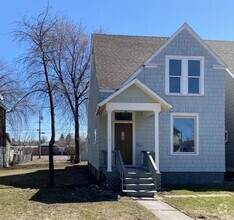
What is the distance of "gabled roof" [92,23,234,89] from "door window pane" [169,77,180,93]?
158 cm

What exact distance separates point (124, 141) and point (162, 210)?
7167 millimetres

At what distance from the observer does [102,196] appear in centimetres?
1325

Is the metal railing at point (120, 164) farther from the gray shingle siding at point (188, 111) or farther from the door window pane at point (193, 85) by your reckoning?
the door window pane at point (193, 85)

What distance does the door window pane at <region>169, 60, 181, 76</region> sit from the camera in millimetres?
17969

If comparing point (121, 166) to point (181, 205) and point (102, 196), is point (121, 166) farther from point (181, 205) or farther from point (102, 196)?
point (181, 205)

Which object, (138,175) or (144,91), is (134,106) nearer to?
(144,91)

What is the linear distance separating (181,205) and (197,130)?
22.5 feet

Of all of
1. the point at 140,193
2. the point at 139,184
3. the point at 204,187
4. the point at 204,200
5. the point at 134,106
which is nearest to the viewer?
the point at 204,200

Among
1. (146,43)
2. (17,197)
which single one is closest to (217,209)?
(17,197)

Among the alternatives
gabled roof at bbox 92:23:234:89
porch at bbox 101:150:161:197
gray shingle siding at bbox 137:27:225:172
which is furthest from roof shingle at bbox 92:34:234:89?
porch at bbox 101:150:161:197

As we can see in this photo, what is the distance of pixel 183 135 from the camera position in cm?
1802

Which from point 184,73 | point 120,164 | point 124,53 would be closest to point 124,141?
point 120,164

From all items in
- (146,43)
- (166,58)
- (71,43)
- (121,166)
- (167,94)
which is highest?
(71,43)

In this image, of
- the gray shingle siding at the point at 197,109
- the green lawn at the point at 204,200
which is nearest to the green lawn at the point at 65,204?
the green lawn at the point at 204,200
